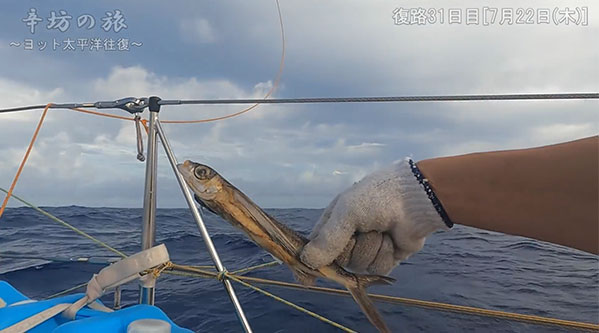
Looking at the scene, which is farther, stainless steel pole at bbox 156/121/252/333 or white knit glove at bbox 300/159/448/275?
stainless steel pole at bbox 156/121/252/333

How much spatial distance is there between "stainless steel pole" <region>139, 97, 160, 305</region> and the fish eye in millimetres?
244

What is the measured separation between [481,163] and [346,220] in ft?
2.11

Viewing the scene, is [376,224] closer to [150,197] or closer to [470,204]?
[470,204]

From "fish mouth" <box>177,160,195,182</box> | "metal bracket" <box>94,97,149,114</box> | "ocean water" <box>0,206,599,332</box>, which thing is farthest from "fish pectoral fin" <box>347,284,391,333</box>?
"metal bracket" <box>94,97,149,114</box>

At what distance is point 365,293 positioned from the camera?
2.35m

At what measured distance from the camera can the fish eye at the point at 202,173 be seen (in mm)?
2268

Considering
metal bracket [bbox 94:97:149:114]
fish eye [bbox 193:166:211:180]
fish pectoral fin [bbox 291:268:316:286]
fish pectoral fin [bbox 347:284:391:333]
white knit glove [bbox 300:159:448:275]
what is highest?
metal bracket [bbox 94:97:149:114]

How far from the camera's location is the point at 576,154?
1399 mm

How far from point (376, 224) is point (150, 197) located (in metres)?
1.30

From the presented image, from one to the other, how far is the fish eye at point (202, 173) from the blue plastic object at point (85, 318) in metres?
0.79

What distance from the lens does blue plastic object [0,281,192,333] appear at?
1463 mm

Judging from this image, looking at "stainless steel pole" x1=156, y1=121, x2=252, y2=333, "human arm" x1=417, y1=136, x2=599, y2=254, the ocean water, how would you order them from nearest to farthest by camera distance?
1. "human arm" x1=417, y1=136, x2=599, y2=254
2. "stainless steel pole" x1=156, y1=121, x2=252, y2=333
3. the ocean water

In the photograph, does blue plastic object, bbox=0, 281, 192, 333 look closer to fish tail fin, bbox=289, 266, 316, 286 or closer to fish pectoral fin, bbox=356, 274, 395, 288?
fish tail fin, bbox=289, 266, 316, 286

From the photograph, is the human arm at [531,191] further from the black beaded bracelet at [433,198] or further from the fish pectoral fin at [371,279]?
the fish pectoral fin at [371,279]
